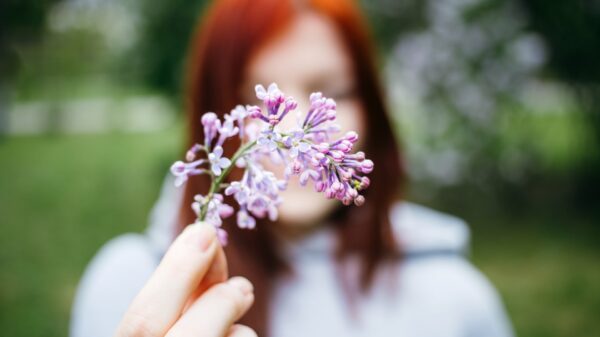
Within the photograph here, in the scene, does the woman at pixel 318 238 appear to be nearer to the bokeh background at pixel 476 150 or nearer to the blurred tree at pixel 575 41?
the bokeh background at pixel 476 150

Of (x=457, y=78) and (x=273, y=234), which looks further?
(x=457, y=78)

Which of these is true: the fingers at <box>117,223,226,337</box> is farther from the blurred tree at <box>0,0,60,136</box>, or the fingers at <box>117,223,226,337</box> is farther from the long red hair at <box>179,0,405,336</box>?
the blurred tree at <box>0,0,60,136</box>

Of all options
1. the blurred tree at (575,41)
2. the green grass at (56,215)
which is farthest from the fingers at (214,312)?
the blurred tree at (575,41)

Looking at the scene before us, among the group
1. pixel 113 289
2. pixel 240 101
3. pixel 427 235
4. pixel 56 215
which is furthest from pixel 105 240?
pixel 240 101

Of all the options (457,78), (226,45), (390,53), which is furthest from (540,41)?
(226,45)

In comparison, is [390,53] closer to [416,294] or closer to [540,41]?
[540,41]

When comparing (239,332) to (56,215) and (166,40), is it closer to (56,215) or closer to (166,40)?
(166,40)
